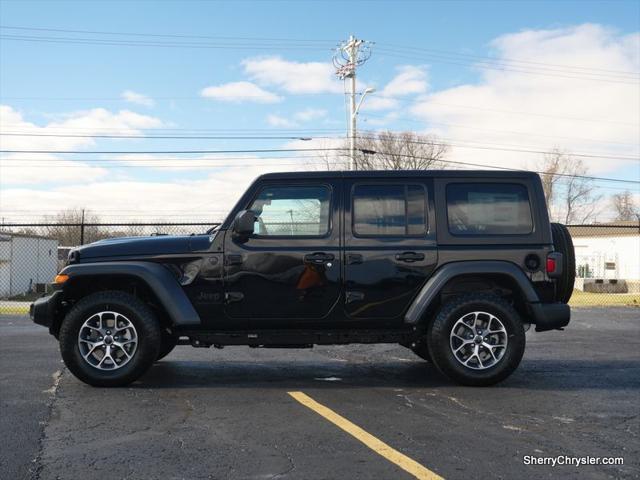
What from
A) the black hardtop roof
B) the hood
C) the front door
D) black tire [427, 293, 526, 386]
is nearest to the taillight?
black tire [427, 293, 526, 386]

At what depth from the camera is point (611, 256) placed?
4884cm

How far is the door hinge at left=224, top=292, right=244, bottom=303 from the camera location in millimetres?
5941

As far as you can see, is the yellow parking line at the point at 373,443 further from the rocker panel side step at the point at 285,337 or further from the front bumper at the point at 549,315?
the front bumper at the point at 549,315

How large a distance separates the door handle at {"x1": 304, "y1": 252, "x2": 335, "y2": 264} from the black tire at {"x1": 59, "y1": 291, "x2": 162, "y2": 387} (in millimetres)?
1535

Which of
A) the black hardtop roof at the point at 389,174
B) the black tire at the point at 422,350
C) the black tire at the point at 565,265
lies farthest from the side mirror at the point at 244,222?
the black tire at the point at 565,265

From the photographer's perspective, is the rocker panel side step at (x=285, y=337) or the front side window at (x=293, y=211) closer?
the rocker panel side step at (x=285, y=337)

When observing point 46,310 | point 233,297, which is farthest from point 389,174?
point 46,310

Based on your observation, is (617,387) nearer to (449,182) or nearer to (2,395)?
(449,182)

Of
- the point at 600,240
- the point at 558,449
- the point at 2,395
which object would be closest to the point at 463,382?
the point at 558,449

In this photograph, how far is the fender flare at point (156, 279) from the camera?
5844 mm

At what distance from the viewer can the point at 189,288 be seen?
594cm

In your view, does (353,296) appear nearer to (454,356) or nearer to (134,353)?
(454,356)

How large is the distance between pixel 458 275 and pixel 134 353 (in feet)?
10.2

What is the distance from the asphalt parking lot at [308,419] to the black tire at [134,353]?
0.13m
